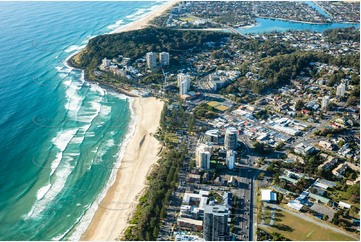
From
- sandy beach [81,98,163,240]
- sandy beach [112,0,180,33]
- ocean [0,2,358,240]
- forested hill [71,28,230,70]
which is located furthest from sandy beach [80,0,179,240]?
sandy beach [112,0,180,33]

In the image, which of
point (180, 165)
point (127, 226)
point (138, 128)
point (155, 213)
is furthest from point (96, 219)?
point (138, 128)

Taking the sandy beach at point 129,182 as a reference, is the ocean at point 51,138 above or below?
above

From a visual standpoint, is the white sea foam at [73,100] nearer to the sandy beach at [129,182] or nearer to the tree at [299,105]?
the sandy beach at [129,182]

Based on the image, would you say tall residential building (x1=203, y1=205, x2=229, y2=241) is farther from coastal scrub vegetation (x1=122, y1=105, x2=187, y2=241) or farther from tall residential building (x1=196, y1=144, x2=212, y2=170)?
tall residential building (x1=196, y1=144, x2=212, y2=170)

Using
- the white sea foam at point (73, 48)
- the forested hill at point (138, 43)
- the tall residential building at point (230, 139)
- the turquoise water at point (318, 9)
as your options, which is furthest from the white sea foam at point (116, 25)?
the tall residential building at point (230, 139)

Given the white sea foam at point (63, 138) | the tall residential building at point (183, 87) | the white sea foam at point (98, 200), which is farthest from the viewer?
the tall residential building at point (183, 87)

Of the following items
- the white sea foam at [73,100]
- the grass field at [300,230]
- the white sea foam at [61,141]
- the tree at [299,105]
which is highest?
the white sea foam at [73,100]

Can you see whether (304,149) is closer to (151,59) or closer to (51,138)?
(51,138)

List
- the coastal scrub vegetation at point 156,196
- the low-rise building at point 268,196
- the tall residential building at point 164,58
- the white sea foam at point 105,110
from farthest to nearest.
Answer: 1. the tall residential building at point 164,58
2. the white sea foam at point 105,110
3. the low-rise building at point 268,196
4. the coastal scrub vegetation at point 156,196
